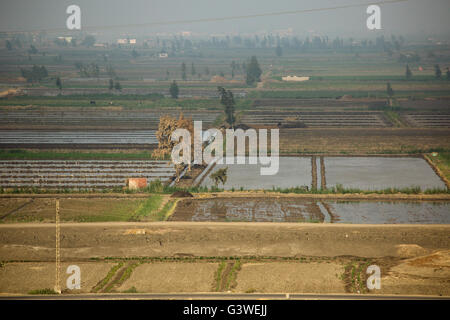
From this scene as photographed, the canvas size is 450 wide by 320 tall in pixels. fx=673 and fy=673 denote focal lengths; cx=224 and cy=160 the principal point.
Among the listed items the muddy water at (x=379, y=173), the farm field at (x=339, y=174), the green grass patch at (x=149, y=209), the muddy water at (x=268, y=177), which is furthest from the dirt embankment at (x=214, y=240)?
the muddy water at (x=379, y=173)

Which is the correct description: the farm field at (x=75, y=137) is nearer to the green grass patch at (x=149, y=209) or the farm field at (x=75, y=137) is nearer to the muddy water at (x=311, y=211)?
the green grass patch at (x=149, y=209)

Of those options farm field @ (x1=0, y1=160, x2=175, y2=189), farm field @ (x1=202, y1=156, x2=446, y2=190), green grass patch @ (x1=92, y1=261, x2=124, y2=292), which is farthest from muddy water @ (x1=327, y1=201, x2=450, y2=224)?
farm field @ (x1=0, y1=160, x2=175, y2=189)

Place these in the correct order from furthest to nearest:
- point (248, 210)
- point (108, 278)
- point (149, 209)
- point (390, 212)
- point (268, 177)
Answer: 1. point (268, 177)
2. point (149, 209)
3. point (248, 210)
4. point (390, 212)
5. point (108, 278)

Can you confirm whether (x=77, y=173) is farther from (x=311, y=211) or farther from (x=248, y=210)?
(x=311, y=211)

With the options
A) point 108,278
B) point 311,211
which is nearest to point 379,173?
point 311,211

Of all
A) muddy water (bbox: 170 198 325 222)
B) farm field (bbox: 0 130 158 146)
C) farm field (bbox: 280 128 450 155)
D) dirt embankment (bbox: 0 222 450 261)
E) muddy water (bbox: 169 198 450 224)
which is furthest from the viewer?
farm field (bbox: 0 130 158 146)

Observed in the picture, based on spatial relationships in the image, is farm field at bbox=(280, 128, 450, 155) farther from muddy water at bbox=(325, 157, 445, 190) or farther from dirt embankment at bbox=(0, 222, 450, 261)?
dirt embankment at bbox=(0, 222, 450, 261)
